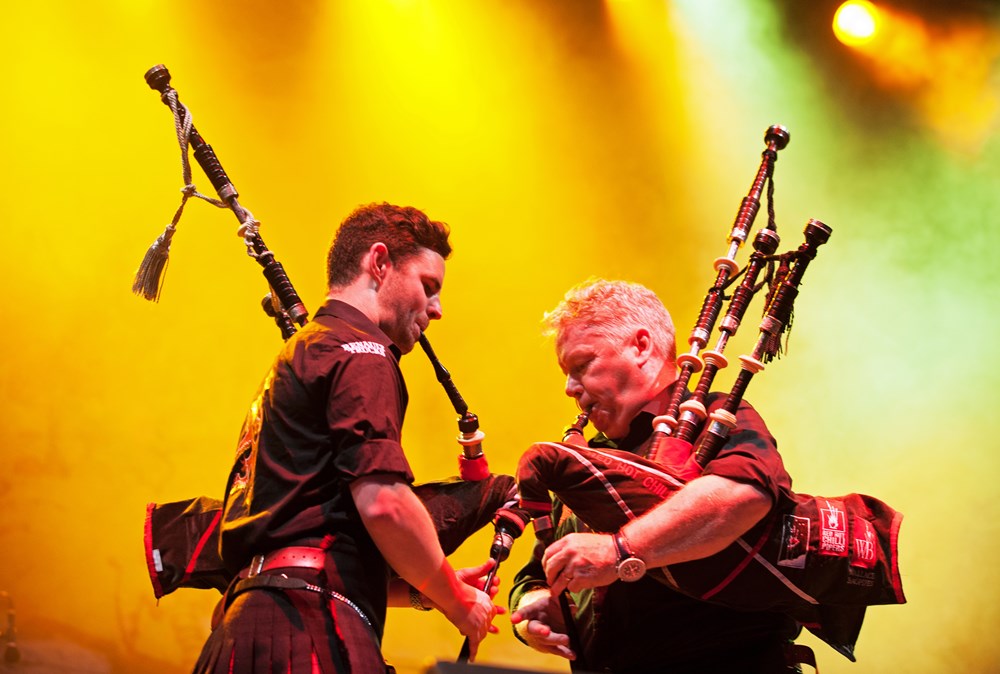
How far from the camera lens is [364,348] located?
2227 mm

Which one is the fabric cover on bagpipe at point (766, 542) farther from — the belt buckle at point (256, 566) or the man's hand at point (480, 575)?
the belt buckle at point (256, 566)

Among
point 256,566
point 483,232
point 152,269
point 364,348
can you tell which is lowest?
point 256,566

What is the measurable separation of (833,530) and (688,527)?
34cm

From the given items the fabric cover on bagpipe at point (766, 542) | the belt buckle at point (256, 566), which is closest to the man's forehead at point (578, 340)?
the fabric cover on bagpipe at point (766, 542)

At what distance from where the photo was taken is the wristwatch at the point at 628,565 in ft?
6.87

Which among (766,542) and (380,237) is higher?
(380,237)

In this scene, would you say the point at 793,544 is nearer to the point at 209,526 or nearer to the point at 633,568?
the point at 633,568

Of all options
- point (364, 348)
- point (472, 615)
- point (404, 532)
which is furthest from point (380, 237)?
point (472, 615)

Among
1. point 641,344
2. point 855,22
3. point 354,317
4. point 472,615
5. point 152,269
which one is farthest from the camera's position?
point 855,22

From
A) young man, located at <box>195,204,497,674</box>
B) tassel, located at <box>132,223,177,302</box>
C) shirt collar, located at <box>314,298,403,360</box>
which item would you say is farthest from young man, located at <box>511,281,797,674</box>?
tassel, located at <box>132,223,177,302</box>

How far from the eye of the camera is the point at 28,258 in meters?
4.57

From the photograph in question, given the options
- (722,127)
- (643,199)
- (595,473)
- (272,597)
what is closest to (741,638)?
(595,473)

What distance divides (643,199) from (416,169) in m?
1.14

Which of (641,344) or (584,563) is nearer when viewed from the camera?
(584,563)
